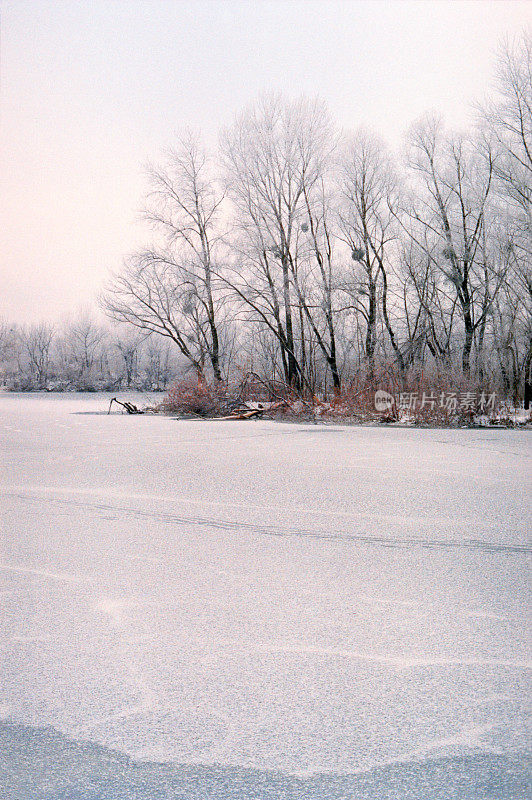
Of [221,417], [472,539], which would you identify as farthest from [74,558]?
[221,417]

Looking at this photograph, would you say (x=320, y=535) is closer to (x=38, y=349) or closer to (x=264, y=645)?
(x=264, y=645)

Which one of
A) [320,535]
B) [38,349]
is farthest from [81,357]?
[320,535]

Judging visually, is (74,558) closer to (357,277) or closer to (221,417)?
(221,417)

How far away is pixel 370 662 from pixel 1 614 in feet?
6.46

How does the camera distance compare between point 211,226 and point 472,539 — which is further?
point 211,226

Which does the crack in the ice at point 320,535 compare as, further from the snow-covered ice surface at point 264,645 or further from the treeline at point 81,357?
the treeline at point 81,357

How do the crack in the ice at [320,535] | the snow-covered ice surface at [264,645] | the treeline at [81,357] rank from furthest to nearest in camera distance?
the treeline at [81,357] < the crack in the ice at [320,535] < the snow-covered ice surface at [264,645]

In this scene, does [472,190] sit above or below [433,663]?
above

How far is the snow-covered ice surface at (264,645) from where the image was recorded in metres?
2.22

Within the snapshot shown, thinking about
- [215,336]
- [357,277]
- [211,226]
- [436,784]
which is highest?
[211,226]

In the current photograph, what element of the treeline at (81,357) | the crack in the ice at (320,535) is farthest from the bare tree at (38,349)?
the crack in the ice at (320,535)

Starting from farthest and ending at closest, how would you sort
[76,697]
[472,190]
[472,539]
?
[472,190] < [472,539] < [76,697]

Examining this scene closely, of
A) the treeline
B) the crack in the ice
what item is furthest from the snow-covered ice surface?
the treeline

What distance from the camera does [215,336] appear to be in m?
30.6
